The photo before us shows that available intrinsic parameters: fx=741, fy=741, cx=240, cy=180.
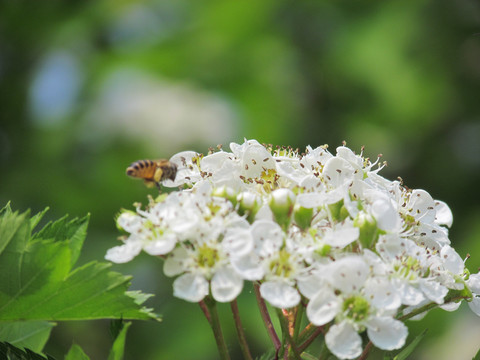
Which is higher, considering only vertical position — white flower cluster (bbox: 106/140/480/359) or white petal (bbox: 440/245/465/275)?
white flower cluster (bbox: 106/140/480/359)

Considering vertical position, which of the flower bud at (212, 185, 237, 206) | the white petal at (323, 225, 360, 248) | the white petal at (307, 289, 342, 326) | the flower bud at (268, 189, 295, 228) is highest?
the flower bud at (212, 185, 237, 206)

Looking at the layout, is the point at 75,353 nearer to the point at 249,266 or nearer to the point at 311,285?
the point at 249,266

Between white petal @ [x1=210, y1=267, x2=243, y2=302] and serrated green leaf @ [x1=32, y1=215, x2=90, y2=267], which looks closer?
white petal @ [x1=210, y1=267, x2=243, y2=302]

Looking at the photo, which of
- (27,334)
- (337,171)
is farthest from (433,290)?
(27,334)

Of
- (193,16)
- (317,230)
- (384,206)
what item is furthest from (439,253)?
(193,16)

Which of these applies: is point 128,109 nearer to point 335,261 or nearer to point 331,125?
point 331,125

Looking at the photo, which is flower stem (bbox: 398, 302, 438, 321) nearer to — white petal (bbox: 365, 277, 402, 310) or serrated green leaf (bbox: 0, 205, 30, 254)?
white petal (bbox: 365, 277, 402, 310)

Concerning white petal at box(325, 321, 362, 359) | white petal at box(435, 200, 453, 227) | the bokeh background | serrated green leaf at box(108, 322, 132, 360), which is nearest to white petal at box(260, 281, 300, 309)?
white petal at box(325, 321, 362, 359)

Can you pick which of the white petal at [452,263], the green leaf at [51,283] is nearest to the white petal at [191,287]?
the green leaf at [51,283]

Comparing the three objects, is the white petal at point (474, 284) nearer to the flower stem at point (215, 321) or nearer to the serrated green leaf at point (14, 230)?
the flower stem at point (215, 321)
